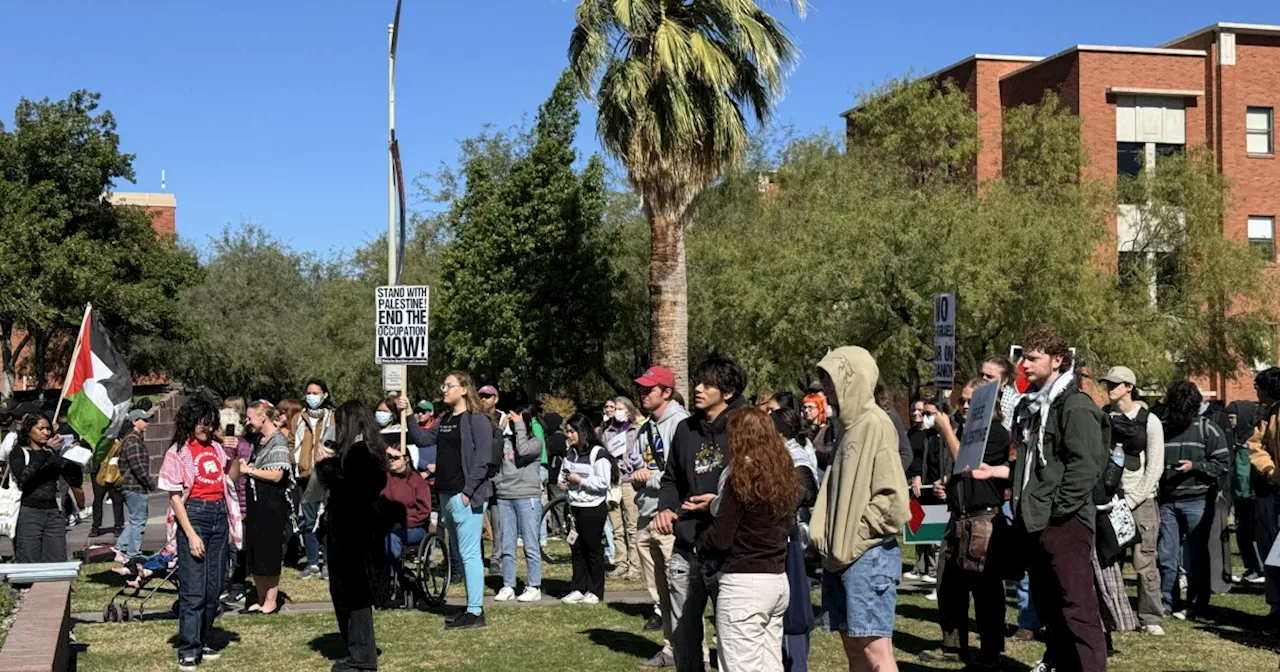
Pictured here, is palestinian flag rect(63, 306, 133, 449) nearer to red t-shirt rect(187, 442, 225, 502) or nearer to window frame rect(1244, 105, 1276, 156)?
red t-shirt rect(187, 442, 225, 502)

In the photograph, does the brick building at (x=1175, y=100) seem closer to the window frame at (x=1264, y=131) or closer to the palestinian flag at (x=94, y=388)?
the window frame at (x=1264, y=131)

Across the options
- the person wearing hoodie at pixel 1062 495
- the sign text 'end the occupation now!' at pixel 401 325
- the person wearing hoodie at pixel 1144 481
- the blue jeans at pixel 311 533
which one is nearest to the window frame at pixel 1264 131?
the sign text 'end the occupation now!' at pixel 401 325

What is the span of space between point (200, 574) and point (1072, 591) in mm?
5955

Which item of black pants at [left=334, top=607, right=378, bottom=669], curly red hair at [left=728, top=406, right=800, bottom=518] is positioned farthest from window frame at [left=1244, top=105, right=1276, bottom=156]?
curly red hair at [left=728, top=406, right=800, bottom=518]

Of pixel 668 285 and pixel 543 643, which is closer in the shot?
pixel 543 643

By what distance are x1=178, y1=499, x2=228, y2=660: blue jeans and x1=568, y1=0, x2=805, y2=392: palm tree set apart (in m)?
13.3

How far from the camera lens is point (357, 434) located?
970cm

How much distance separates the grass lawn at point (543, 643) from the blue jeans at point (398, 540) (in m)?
0.50

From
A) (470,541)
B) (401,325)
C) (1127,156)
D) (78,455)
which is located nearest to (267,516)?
(78,455)

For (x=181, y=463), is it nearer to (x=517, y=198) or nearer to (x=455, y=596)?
(x=455, y=596)

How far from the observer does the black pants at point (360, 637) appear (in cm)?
977

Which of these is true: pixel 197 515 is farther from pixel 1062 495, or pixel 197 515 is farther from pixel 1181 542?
pixel 1181 542

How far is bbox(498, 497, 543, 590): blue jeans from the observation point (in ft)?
44.2

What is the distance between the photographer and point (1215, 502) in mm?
12406
